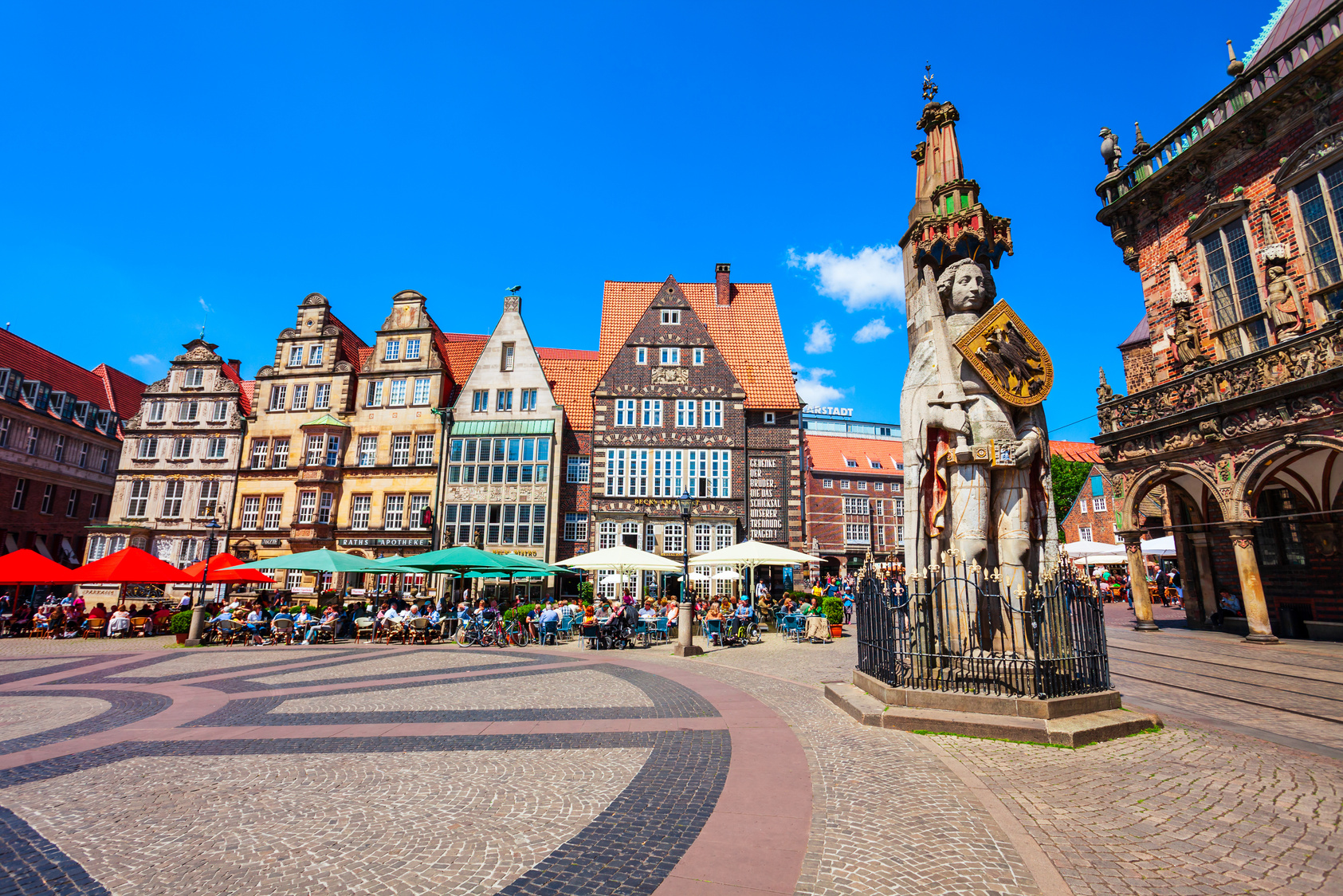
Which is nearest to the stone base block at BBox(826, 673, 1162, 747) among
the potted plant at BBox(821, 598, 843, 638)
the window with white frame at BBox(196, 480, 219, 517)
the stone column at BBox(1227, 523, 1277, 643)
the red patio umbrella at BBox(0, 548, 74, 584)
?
the stone column at BBox(1227, 523, 1277, 643)

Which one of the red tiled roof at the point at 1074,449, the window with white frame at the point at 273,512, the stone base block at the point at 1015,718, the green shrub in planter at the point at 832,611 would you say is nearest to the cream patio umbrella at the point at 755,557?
the green shrub in planter at the point at 832,611

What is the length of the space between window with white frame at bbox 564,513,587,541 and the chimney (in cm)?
1593

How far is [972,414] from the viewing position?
332 inches

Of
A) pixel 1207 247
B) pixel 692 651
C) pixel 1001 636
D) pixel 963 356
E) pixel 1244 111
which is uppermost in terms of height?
pixel 1244 111

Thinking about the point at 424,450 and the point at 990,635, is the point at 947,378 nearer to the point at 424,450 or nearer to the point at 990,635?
the point at 990,635

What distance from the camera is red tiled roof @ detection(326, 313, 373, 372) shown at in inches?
1441

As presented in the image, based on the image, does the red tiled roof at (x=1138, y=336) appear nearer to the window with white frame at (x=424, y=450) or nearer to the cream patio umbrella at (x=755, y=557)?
the cream patio umbrella at (x=755, y=557)

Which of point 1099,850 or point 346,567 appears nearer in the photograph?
point 1099,850

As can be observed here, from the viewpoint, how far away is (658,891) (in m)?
3.68

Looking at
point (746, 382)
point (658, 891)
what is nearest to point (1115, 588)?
point (746, 382)

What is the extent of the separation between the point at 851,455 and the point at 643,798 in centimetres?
6887

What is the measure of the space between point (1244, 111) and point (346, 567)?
96.3ft

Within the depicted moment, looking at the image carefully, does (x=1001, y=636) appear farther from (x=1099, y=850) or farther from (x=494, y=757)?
(x=494, y=757)

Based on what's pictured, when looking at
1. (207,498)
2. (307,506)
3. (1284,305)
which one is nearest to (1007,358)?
(1284,305)
